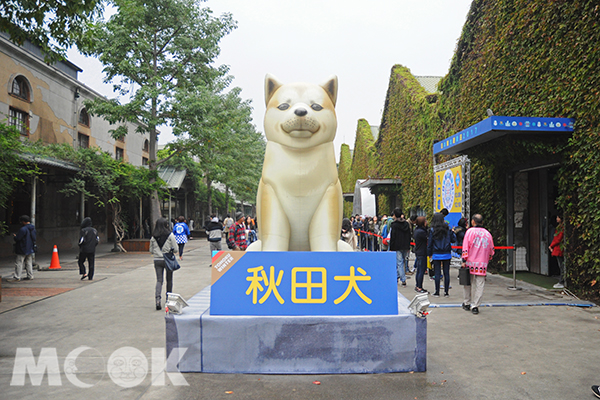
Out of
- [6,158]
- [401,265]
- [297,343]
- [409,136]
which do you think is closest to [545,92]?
[401,265]

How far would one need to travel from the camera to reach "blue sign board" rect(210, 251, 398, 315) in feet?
11.8

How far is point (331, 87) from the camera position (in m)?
4.17

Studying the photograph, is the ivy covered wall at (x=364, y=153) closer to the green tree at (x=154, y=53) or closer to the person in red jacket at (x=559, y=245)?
the green tree at (x=154, y=53)

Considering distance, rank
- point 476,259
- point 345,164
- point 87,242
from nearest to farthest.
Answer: point 476,259 < point 87,242 < point 345,164

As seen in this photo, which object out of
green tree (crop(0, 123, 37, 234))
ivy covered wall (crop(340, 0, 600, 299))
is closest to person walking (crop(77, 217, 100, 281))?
green tree (crop(0, 123, 37, 234))

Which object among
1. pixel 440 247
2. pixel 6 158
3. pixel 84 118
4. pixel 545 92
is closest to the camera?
pixel 440 247

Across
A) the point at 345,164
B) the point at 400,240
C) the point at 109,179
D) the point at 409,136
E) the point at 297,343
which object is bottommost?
the point at 297,343

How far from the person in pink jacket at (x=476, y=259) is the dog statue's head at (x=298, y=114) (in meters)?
3.15

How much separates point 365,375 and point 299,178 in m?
1.87

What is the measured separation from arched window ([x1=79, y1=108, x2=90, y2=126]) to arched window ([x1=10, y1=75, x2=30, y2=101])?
395 centimetres

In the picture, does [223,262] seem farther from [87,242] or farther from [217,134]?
[217,134]

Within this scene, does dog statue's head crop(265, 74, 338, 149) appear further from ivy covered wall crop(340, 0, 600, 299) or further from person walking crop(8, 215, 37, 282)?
person walking crop(8, 215, 37, 282)

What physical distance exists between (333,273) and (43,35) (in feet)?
19.0

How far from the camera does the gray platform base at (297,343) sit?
3551 millimetres
